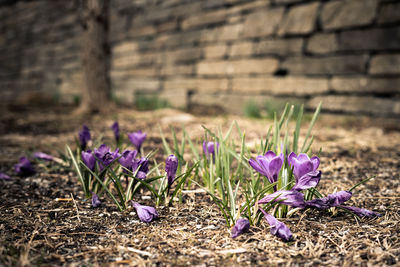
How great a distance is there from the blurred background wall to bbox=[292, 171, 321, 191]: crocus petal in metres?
2.87

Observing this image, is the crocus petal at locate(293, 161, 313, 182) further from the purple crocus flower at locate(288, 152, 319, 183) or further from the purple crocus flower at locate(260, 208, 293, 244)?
the purple crocus flower at locate(260, 208, 293, 244)

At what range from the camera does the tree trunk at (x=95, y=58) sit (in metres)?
4.42

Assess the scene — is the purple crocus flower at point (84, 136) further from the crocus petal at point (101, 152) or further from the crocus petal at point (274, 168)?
the crocus petal at point (274, 168)

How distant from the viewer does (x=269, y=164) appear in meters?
1.04

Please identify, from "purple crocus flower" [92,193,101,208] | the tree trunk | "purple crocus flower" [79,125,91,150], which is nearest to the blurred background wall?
the tree trunk

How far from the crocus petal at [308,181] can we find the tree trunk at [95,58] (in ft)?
12.9

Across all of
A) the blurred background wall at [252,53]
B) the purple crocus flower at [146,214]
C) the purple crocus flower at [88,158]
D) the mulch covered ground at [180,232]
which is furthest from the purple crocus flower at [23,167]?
the blurred background wall at [252,53]

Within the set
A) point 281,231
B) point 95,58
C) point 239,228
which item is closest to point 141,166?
point 239,228

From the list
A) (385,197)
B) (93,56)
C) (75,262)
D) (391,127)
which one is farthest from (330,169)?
(93,56)

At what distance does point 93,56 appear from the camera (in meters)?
4.53

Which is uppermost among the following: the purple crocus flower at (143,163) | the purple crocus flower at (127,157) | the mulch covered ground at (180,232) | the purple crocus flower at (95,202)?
the purple crocus flower at (127,157)

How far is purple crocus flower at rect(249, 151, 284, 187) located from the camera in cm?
103

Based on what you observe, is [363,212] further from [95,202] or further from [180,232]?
[95,202]

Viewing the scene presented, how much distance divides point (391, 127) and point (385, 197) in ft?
7.49
